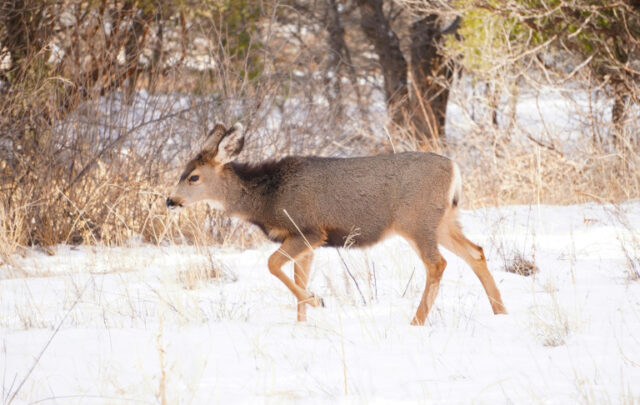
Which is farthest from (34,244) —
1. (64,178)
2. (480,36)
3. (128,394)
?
(480,36)

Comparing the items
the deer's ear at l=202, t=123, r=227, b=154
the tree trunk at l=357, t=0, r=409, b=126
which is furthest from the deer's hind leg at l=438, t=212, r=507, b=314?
the tree trunk at l=357, t=0, r=409, b=126

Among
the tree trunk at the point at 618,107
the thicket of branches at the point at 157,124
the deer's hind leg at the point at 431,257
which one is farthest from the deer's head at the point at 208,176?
the tree trunk at the point at 618,107

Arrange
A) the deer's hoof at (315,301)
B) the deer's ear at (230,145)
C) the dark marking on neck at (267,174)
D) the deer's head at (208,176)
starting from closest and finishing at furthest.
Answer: the deer's hoof at (315,301) < the dark marking on neck at (267,174) < the deer's ear at (230,145) < the deer's head at (208,176)

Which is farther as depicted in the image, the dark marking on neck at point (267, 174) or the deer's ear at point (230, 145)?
the deer's ear at point (230, 145)

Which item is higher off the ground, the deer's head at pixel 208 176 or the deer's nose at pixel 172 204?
the deer's head at pixel 208 176

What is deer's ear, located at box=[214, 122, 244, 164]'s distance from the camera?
7.15 m

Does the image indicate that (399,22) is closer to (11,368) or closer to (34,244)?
(34,244)

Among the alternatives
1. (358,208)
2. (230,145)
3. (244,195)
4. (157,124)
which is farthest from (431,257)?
(157,124)

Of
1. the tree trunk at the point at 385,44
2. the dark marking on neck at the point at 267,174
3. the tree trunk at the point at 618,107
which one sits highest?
the tree trunk at the point at 385,44

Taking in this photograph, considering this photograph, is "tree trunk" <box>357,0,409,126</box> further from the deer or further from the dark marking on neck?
the deer

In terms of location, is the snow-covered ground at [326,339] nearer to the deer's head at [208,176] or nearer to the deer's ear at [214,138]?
the deer's head at [208,176]

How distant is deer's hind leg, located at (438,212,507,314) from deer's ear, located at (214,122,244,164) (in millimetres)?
1973

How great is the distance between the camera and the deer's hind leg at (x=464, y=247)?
6316 mm

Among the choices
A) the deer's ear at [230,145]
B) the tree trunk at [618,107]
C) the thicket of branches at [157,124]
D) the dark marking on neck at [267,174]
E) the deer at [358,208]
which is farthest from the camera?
the tree trunk at [618,107]
